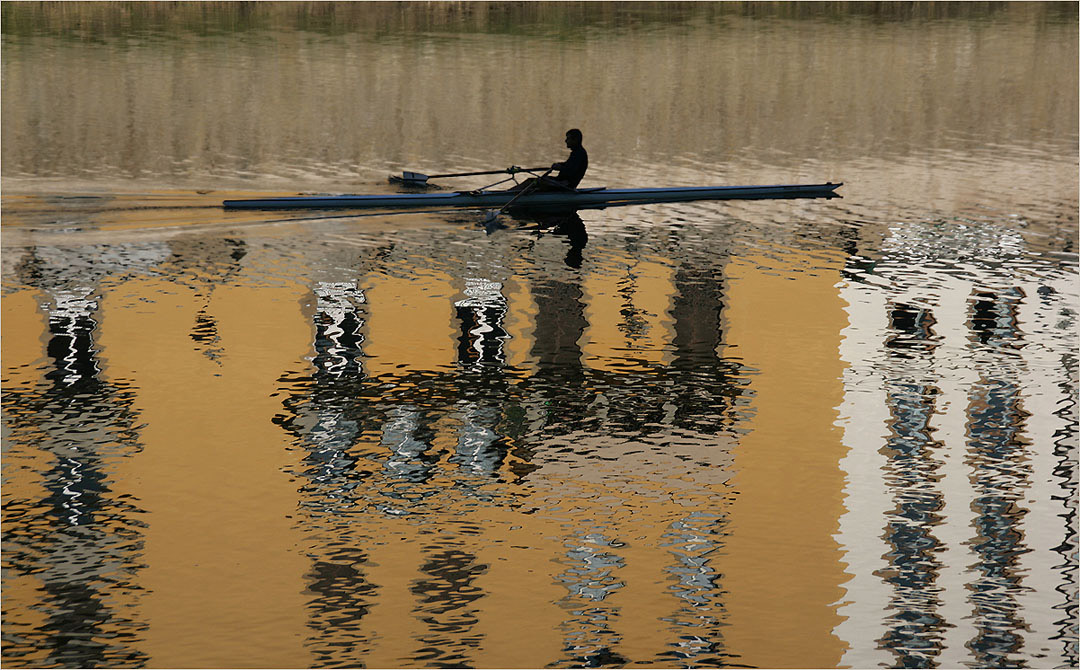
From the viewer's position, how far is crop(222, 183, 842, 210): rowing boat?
68.8ft

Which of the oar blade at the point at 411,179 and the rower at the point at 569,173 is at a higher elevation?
the rower at the point at 569,173

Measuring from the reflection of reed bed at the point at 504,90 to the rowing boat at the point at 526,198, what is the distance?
3.42 metres

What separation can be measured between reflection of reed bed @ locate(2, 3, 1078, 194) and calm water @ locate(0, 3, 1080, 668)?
1.50 feet

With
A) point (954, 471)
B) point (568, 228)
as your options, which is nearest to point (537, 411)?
point (954, 471)

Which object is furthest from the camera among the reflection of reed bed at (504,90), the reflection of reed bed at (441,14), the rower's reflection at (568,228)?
the reflection of reed bed at (441,14)

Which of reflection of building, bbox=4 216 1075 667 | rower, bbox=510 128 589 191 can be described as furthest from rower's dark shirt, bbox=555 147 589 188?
reflection of building, bbox=4 216 1075 667

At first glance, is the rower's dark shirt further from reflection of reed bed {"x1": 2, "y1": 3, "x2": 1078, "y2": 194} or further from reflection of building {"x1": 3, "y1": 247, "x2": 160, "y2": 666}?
reflection of building {"x1": 3, "y1": 247, "x2": 160, "y2": 666}

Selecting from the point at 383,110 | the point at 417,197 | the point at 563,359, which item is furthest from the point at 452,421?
the point at 383,110

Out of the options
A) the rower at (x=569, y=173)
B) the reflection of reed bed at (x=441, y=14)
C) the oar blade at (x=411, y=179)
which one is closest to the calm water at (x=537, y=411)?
the oar blade at (x=411, y=179)

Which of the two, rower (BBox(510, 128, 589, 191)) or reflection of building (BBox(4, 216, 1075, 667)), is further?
rower (BBox(510, 128, 589, 191))

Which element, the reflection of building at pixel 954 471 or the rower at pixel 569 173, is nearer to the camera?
the reflection of building at pixel 954 471

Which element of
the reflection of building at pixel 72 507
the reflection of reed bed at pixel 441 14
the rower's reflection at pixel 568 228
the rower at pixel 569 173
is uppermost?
the reflection of reed bed at pixel 441 14

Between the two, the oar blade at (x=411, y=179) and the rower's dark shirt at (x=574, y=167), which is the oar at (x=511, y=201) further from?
the oar blade at (x=411, y=179)

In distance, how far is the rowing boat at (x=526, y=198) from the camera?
2097 cm
